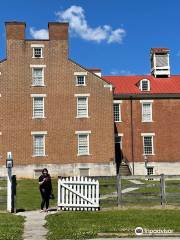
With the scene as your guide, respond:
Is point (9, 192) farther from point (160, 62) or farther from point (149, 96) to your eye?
point (160, 62)

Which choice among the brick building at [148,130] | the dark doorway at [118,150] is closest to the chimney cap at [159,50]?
the brick building at [148,130]

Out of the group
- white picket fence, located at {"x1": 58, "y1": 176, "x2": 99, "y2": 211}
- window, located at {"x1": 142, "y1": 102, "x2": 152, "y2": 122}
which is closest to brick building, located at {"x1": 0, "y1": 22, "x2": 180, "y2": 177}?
window, located at {"x1": 142, "y1": 102, "x2": 152, "y2": 122}

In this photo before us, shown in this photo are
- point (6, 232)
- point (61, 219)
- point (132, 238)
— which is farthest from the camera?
point (61, 219)

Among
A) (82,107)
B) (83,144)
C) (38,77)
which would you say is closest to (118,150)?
(83,144)

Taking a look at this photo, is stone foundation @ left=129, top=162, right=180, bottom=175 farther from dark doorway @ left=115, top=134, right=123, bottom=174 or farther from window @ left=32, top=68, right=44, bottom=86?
window @ left=32, top=68, right=44, bottom=86

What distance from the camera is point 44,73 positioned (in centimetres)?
4278

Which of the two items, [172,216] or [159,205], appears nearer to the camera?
[172,216]

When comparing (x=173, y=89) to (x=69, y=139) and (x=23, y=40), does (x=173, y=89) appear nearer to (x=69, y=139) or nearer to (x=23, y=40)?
(x=69, y=139)

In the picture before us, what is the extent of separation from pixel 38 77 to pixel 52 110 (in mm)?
3071

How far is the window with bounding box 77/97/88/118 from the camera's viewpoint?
43250mm

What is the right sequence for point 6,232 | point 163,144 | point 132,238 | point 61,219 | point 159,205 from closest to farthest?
point 132,238, point 6,232, point 61,219, point 159,205, point 163,144

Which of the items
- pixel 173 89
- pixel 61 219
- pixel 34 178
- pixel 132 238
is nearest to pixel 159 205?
pixel 61 219

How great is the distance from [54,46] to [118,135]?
34.1ft

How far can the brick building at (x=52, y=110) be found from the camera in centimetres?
4225
